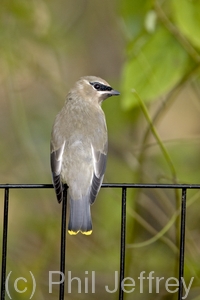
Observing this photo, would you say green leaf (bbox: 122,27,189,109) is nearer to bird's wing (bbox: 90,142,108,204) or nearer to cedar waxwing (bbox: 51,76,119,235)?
cedar waxwing (bbox: 51,76,119,235)

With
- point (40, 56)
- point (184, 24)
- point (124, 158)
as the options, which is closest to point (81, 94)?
point (184, 24)

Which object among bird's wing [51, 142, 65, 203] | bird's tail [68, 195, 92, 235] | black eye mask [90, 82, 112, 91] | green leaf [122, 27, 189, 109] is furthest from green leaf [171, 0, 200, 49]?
bird's tail [68, 195, 92, 235]

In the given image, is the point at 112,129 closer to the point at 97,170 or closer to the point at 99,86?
the point at 99,86

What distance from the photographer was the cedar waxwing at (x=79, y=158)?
278 cm

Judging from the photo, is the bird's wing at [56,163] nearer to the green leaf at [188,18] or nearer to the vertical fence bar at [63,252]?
the vertical fence bar at [63,252]

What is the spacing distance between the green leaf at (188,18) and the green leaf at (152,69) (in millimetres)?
185

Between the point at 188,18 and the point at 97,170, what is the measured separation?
76 centimetres

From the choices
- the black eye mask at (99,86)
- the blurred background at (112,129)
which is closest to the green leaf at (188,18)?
→ the blurred background at (112,129)

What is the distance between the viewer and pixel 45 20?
14.8ft

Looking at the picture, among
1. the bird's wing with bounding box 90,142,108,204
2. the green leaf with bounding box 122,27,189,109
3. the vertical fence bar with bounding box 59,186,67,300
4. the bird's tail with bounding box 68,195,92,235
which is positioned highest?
the green leaf with bounding box 122,27,189,109

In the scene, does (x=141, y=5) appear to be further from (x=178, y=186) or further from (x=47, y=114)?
(x=47, y=114)

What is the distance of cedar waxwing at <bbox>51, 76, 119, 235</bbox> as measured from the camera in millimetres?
2775

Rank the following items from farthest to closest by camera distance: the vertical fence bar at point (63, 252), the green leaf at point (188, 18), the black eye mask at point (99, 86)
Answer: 1. the black eye mask at point (99, 86)
2. the green leaf at point (188, 18)
3. the vertical fence bar at point (63, 252)

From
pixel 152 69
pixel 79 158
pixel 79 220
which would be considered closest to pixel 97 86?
pixel 152 69
